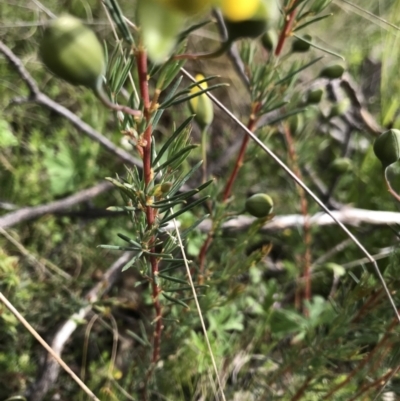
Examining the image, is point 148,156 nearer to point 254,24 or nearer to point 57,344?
point 254,24

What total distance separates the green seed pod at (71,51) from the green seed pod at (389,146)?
1.57ft

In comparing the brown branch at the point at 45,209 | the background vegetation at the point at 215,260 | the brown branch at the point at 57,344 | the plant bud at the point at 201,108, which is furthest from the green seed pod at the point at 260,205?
the brown branch at the point at 45,209

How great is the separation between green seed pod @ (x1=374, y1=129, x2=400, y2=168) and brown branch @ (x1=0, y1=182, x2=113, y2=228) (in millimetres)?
880

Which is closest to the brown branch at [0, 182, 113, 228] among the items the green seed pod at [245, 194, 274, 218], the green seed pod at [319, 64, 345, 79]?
the green seed pod at [245, 194, 274, 218]

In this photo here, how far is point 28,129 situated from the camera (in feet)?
5.49

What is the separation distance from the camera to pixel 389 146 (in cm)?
66

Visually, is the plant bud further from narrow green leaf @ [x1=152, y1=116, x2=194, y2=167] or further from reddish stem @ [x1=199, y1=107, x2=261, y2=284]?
narrow green leaf @ [x1=152, y1=116, x2=194, y2=167]

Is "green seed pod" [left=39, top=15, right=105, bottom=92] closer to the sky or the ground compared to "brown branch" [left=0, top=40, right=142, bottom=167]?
closer to the sky

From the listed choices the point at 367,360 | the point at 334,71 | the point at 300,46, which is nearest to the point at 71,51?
the point at 300,46

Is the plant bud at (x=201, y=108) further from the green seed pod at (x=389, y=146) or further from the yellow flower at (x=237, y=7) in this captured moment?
the yellow flower at (x=237, y=7)

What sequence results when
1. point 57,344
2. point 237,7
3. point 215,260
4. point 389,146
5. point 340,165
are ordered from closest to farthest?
point 237,7 < point 389,146 < point 57,344 < point 340,165 < point 215,260

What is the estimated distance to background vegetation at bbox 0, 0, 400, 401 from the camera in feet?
3.10

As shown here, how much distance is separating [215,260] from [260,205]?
0.71 metres

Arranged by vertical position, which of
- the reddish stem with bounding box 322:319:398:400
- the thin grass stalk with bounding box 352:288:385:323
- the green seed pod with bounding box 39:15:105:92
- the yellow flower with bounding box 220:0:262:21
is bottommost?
the reddish stem with bounding box 322:319:398:400
